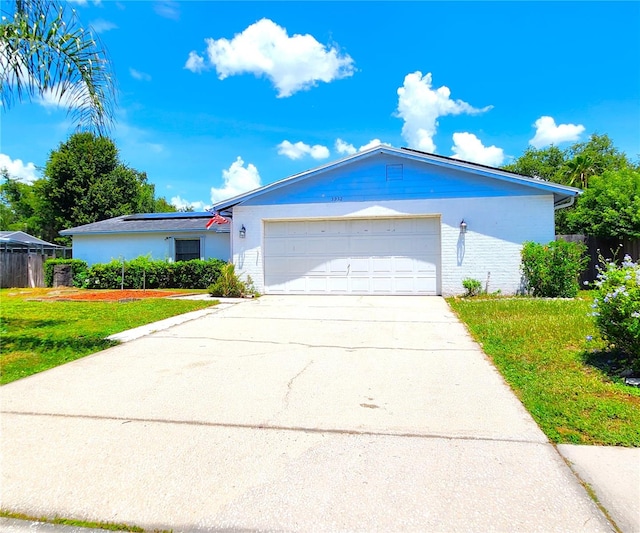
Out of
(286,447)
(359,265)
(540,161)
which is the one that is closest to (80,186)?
(359,265)

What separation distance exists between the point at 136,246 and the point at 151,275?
3.06m

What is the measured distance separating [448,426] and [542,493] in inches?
37.8

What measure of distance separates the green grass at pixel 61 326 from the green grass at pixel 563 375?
18.3ft

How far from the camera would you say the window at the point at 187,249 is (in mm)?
17500

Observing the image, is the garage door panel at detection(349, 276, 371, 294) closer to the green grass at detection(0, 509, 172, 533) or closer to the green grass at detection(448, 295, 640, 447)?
the green grass at detection(448, 295, 640, 447)

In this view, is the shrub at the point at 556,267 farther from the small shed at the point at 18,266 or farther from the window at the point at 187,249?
the small shed at the point at 18,266

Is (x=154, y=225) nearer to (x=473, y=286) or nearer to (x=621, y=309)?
(x=473, y=286)

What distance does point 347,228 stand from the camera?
12703 mm

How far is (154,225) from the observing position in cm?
1839

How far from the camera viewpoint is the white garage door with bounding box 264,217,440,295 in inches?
485

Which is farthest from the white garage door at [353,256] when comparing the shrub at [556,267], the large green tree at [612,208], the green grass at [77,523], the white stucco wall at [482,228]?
the green grass at [77,523]

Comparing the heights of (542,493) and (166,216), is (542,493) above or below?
below

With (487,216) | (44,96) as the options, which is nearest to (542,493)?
(44,96)

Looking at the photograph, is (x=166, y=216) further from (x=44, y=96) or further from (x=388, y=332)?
(x=388, y=332)
